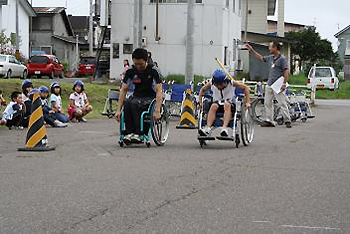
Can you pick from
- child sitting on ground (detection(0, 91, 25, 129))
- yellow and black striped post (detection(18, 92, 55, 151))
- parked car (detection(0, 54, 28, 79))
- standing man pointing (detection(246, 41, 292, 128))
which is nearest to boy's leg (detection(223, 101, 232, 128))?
yellow and black striped post (detection(18, 92, 55, 151))

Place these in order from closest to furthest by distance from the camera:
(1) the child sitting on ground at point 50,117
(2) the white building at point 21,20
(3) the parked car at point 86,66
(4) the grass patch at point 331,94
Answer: (1) the child sitting on ground at point 50,117 < (4) the grass patch at point 331,94 < (3) the parked car at point 86,66 < (2) the white building at point 21,20

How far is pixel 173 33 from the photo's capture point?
38.5 m

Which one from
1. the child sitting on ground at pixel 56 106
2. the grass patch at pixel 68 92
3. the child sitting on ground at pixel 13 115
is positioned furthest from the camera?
the grass patch at pixel 68 92

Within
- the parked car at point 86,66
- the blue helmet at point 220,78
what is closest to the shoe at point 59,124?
the blue helmet at point 220,78

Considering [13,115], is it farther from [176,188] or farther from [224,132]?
[176,188]

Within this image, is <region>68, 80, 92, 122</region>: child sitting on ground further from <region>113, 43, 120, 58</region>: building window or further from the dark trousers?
<region>113, 43, 120, 58</region>: building window

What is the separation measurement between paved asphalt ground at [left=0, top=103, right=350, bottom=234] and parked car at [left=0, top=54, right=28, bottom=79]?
25.8 metres

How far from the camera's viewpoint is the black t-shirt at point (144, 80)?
12.4 metres

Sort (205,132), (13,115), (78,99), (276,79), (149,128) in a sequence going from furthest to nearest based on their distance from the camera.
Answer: (78,99) → (276,79) → (13,115) → (149,128) → (205,132)

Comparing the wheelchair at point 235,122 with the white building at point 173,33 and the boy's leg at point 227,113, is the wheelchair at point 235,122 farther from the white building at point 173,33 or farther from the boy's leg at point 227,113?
the white building at point 173,33

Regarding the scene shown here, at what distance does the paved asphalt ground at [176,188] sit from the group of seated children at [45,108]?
260cm

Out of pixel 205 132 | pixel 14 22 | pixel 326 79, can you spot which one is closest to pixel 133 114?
pixel 205 132

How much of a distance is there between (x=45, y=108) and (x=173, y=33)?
22719mm

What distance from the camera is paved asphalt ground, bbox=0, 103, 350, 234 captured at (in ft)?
20.6
